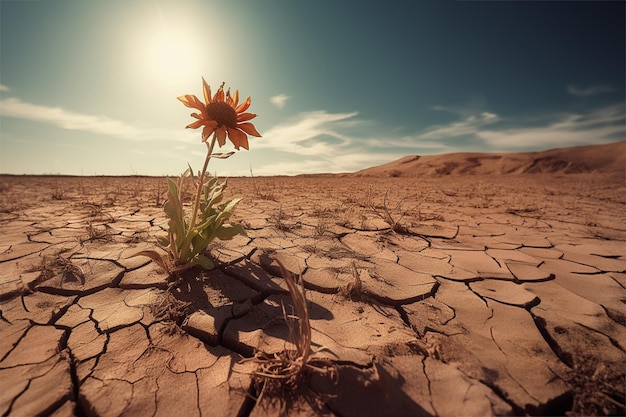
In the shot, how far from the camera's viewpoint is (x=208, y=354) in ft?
3.63

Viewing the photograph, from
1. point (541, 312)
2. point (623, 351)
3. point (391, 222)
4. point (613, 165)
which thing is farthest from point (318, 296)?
point (613, 165)

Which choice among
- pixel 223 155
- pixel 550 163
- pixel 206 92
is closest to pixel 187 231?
pixel 223 155

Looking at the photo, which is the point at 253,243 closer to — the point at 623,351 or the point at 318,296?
the point at 318,296

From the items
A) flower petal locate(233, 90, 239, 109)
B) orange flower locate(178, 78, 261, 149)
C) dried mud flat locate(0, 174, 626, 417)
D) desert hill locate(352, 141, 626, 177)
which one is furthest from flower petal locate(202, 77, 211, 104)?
desert hill locate(352, 141, 626, 177)

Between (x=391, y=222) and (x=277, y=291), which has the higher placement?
(x=391, y=222)

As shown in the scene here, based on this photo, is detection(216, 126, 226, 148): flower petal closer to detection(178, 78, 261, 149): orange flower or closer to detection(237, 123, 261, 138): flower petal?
detection(178, 78, 261, 149): orange flower

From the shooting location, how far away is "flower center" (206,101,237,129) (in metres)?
1.45

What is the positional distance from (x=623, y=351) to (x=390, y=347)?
3.05 ft

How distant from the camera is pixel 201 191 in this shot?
1.61 m

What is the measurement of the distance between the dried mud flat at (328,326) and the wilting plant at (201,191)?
0.15 meters

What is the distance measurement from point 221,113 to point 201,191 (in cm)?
46

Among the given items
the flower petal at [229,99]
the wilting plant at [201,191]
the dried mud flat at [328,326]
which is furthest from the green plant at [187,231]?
the flower petal at [229,99]

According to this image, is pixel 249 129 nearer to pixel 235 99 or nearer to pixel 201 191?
pixel 235 99

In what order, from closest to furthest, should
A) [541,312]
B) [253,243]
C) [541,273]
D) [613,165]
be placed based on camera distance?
1. [541,312]
2. [541,273]
3. [253,243]
4. [613,165]
